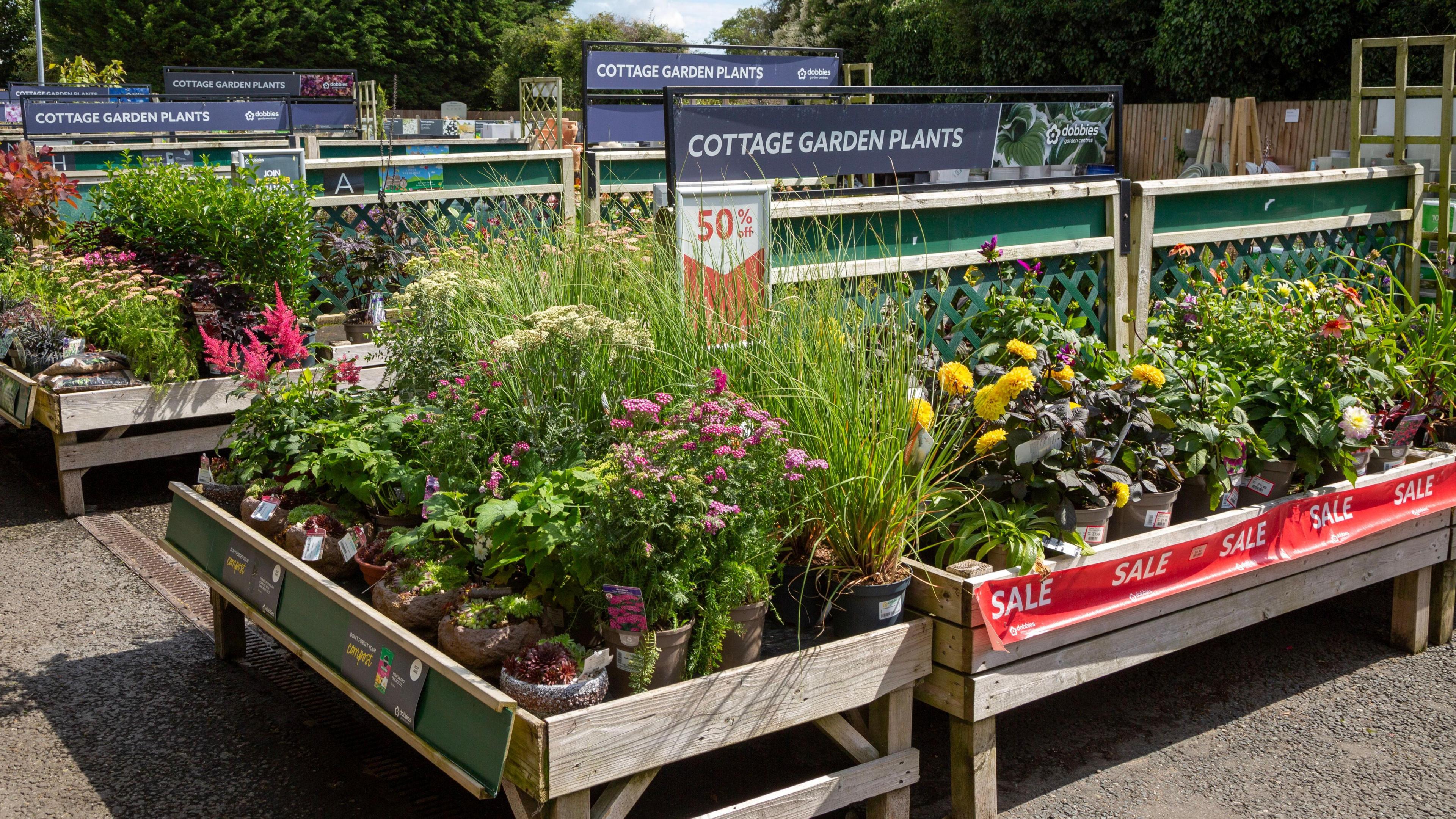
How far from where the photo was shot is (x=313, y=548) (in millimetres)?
3484

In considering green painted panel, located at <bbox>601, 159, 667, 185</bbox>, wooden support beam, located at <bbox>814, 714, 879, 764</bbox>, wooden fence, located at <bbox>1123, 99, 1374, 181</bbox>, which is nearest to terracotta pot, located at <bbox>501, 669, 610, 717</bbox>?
wooden support beam, located at <bbox>814, 714, 879, 764</bbox>

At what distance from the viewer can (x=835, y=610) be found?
3.12 meters

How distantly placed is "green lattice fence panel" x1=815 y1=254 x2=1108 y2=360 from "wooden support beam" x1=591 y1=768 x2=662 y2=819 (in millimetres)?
1587

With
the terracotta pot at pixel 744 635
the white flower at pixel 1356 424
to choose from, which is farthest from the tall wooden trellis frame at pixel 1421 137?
the terracotta pot at pixel 744 635

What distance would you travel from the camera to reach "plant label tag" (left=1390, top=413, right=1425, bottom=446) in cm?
423

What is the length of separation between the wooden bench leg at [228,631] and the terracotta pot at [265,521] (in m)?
0.44

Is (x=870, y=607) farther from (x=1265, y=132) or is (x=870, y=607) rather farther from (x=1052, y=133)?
(x=1265, y=132)

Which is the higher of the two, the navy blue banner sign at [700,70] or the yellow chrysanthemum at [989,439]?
the navy blue banner sign at [700,70]

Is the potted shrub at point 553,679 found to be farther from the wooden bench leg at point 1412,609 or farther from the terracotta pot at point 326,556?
the wooden bench leg at point 1412,609

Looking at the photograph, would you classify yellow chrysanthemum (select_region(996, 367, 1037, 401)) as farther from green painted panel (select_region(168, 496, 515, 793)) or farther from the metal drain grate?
the metal drain grate

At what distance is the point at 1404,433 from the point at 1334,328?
532 mm

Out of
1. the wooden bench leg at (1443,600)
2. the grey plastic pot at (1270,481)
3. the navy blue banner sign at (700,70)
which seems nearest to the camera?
the grey plastic pot at (1270,481)

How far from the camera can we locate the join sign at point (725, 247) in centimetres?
373

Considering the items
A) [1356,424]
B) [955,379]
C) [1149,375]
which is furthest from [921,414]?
[1356,424]
